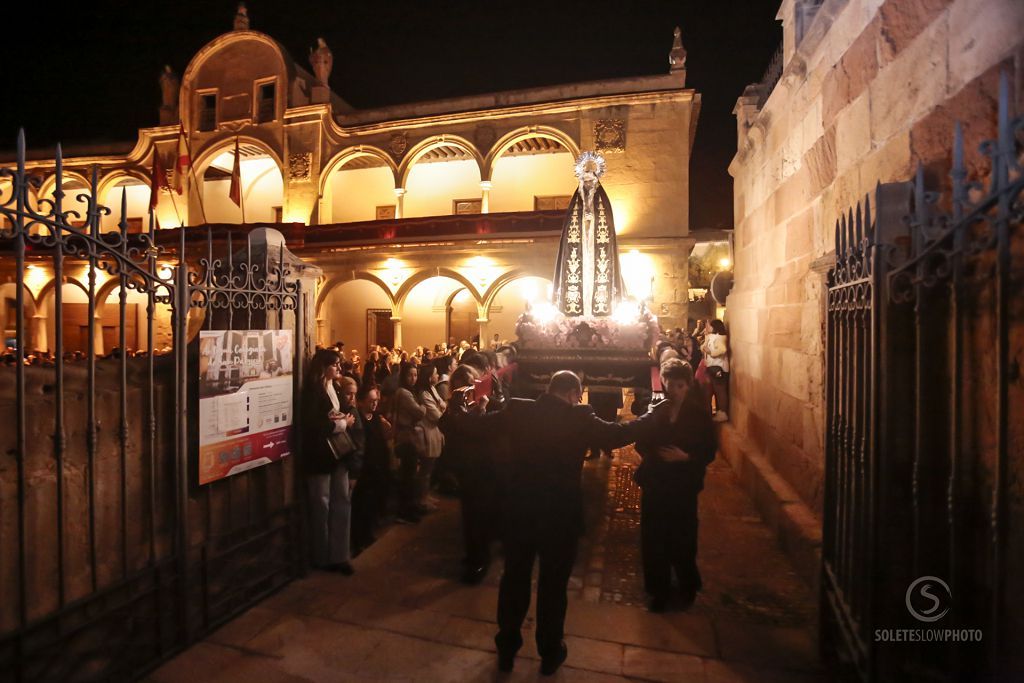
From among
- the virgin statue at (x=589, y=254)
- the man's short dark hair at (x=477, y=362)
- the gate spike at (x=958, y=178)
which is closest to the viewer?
the gate spike at (x=958, y=178)

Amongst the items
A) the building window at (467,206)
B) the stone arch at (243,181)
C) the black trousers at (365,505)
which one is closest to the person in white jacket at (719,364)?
the black trousers at (365,505)

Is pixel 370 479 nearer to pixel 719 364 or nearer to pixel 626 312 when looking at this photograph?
pixel 626 312

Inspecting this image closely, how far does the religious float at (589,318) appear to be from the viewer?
23.7ft

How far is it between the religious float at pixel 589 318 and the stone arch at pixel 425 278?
841 centimetres

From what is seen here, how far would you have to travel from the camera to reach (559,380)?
122 inches

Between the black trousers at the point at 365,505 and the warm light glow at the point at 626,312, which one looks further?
the warm light glow at the point at 626,312

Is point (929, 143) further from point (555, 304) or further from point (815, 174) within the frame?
point (555, 304)

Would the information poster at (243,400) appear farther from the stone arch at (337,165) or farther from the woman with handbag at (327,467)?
the stone arch at (337,165)

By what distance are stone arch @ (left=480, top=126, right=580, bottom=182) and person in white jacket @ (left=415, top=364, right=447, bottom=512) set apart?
40.5 feet

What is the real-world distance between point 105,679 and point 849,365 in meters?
4.20

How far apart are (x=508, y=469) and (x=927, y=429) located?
2058 mm

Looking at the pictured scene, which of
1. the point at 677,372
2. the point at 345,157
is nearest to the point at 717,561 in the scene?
the point at 677,372

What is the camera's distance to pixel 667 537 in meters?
3.61

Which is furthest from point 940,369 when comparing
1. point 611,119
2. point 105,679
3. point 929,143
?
point 611,119
